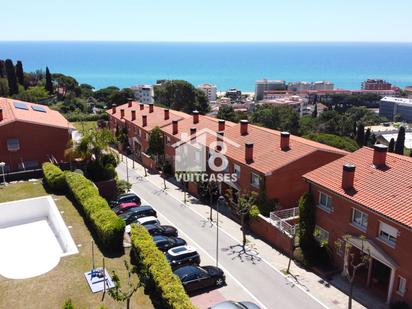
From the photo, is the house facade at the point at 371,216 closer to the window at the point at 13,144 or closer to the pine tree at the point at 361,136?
the window at the point at 13,144

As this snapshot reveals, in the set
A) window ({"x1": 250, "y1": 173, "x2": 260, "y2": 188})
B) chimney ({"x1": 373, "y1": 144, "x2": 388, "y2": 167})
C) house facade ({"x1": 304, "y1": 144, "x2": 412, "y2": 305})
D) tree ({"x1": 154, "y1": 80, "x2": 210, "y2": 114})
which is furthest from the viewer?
tree ({"x1": 154, "y1": 80, "x2": 210, "y2": 114})

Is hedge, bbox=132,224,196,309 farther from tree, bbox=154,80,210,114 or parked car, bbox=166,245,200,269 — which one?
tree, bbox=154,80,210,114

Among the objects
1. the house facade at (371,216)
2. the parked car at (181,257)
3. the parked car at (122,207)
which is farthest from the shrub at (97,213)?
the house facade at (371,216)

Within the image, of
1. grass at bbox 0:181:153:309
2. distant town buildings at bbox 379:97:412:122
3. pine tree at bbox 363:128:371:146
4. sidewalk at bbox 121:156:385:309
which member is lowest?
distant town buildings at bbox 379:97:412:122

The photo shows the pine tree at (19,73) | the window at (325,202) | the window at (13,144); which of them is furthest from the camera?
the pine tree at (19,73)

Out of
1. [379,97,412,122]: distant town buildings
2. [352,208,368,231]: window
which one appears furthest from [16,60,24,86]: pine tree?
[379,97,412,122]: distant town buildings

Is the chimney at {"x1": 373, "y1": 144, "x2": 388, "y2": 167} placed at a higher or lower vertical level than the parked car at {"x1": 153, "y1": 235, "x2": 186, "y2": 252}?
higher
